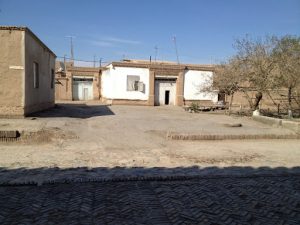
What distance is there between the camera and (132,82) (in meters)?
30.2

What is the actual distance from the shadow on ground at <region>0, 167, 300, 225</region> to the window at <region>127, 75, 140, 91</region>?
22734 millimetres

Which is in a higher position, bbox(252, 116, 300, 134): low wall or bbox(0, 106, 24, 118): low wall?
bbox(0, 106, 24, 118): low wall

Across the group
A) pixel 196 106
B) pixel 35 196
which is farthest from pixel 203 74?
pixel 35 196

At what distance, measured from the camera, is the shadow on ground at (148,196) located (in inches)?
188

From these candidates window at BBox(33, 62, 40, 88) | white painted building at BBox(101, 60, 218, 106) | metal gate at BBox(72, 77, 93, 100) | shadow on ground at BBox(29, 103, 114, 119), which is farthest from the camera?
metal gate at BBox(72, 77, 93, 100)

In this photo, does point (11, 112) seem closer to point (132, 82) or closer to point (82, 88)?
point (132, 82)

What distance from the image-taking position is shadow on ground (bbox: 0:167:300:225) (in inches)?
188

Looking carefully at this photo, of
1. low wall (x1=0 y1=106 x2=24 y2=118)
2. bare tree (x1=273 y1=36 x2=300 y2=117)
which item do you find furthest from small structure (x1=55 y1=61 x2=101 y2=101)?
low wall (x1=0 y1=106 x2=24 y2=118)

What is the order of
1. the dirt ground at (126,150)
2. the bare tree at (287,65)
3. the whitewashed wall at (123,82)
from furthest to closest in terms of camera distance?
the whitewashed wall at (123,82) < the bare tree at (287,65) < the dirt ground at (126,150)

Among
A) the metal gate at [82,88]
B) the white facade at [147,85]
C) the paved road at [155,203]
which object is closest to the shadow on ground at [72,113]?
the white facade at [147,85]

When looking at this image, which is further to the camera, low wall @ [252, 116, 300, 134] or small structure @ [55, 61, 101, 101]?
small structure @ [55, 61, 101, 101]

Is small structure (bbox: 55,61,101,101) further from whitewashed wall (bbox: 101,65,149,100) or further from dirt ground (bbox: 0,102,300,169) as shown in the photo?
dirt ground (bbox: 0,102,300,169)

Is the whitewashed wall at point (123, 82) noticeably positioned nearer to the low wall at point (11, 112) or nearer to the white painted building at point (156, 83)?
the white painted building at point (156, 83)

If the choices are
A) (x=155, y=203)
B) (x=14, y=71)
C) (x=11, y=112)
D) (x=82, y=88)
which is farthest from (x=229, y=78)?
(x=82, y=88)
